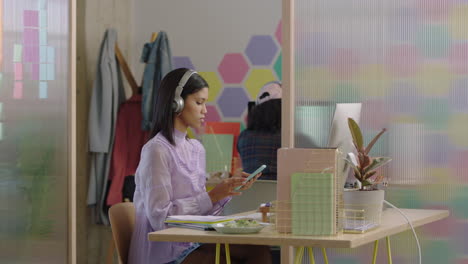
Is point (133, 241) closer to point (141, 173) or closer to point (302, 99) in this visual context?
point (141, 173)

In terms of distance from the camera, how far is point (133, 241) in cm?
264

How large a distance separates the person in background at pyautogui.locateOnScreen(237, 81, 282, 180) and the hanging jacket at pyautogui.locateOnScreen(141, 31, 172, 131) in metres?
0.79

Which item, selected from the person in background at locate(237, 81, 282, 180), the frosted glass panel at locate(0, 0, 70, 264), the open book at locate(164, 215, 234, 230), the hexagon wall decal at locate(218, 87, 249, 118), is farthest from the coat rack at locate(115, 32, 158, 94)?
the open book at locate(164, 215, 234, 230)

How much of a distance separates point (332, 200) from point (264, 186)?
199 centimetres

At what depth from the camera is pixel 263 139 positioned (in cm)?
396

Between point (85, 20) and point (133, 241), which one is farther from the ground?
point (85, 20)

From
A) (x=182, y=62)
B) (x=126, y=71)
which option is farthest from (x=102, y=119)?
(x=182, y=62)

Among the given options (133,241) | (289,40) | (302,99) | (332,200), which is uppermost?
(289,40)

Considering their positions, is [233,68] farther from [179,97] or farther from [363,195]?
[363,195]

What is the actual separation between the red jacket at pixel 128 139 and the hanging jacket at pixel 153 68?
0.12m

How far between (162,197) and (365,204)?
0.77 m

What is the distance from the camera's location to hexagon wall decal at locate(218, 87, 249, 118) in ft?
15.6

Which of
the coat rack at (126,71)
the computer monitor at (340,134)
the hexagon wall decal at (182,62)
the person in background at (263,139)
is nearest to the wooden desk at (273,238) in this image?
the computer monitor at (340,134)

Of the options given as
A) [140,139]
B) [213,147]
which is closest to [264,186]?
[213,147]
